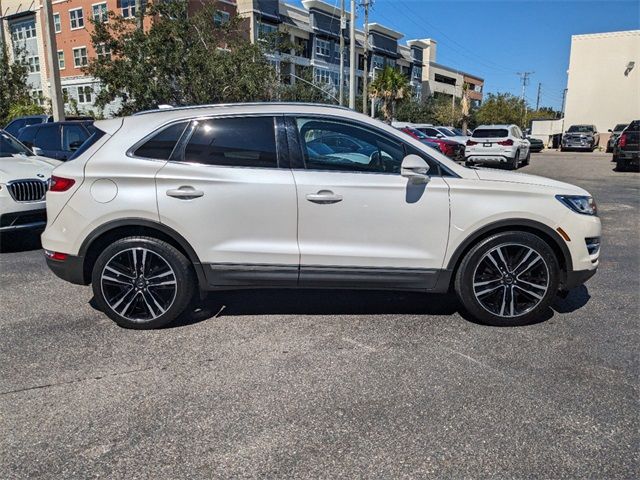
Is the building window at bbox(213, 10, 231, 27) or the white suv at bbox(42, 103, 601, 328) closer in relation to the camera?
the white suv at bbox(42, 103, 601, 328)

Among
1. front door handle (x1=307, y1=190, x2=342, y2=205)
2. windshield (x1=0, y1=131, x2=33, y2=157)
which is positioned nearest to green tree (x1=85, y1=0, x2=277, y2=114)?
windshield (x1=0, y1=131, x2=33, y2=157)

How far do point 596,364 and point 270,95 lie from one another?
2025cm

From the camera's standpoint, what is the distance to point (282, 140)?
396 centimetres

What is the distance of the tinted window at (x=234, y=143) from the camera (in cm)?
395

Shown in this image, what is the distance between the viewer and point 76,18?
47125mm

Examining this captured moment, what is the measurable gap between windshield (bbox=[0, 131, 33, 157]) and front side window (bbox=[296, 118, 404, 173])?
585 cm

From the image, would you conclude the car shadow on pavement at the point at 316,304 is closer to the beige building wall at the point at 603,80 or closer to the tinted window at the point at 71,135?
the tinted window at the point at 71,135

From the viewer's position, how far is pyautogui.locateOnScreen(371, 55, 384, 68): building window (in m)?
72.2

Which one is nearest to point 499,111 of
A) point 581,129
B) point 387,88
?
point 387,88

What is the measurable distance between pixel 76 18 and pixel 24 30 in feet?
27.7

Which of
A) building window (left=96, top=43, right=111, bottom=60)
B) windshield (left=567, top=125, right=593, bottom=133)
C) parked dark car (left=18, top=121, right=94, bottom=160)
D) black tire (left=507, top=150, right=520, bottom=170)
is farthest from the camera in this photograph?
windshield (left=567, top=125, right=593, bottom=133)

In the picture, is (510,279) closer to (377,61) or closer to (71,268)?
(71,268)

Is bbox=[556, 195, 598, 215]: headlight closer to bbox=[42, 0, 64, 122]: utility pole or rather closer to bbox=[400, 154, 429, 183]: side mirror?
bbox=[400, 154, 429, 183]: side mirror

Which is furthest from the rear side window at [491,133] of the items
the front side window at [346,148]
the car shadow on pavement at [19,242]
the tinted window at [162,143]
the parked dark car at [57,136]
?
the tinted window at [162,143]
